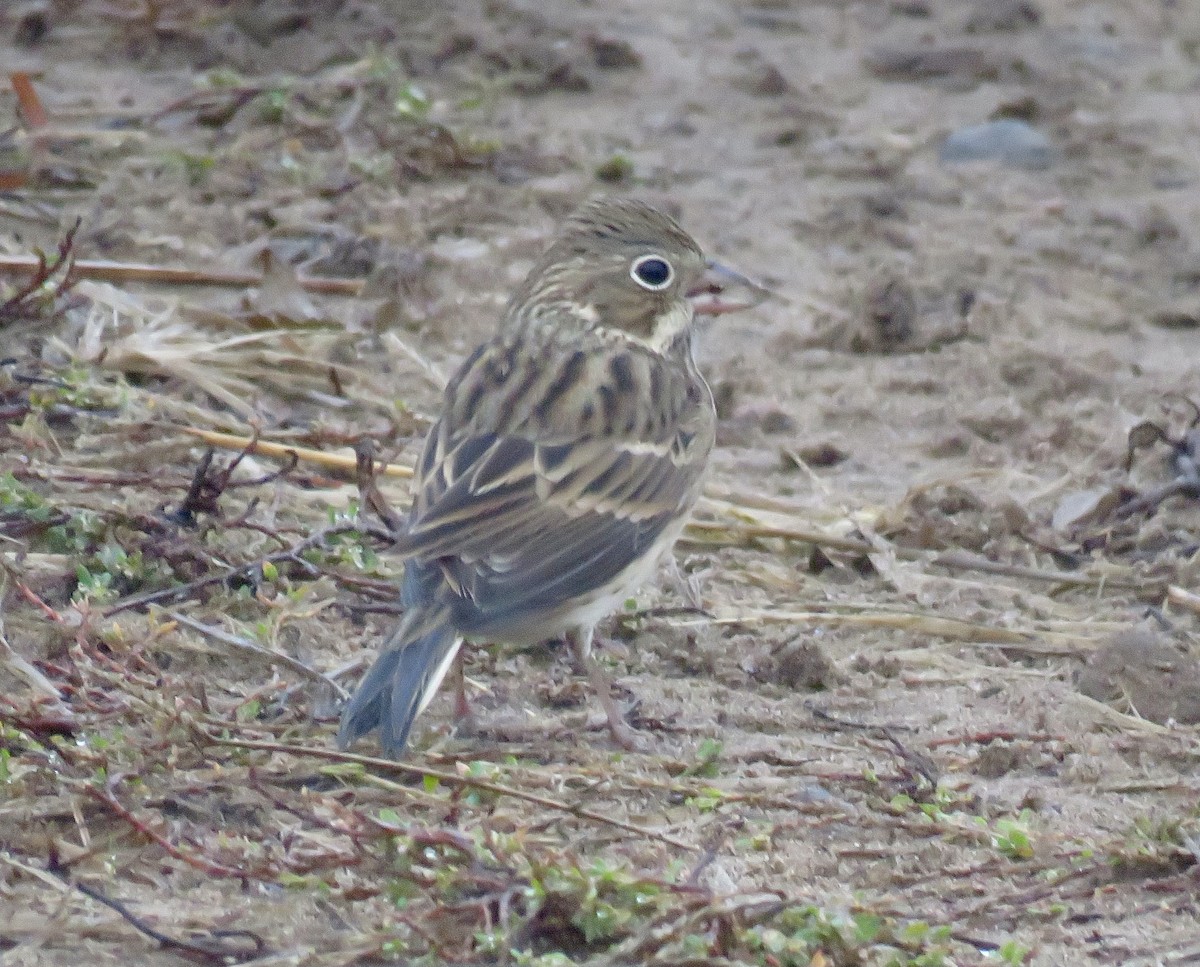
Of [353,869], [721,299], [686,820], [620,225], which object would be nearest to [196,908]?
[353,869]

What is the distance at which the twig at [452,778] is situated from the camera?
16.1ft

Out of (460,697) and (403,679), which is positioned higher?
(403,679)

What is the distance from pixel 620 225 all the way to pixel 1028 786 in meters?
2.20

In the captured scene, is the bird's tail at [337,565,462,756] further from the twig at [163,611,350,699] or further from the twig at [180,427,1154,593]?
the twig at [180,427,1154,593]

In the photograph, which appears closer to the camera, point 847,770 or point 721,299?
point 847,770

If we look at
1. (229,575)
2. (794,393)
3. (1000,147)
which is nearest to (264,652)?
(229,575)

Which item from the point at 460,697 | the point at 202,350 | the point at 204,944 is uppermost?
the point at 204,944

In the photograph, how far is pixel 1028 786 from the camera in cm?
550

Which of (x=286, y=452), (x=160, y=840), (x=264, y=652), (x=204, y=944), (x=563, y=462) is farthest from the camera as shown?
(x=286, y=452)

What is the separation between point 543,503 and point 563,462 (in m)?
0.21

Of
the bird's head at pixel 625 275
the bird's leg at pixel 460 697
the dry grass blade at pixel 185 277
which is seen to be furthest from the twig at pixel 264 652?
the dry grass blade at pixel 185 277

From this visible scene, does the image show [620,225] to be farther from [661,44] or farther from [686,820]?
[661,44]

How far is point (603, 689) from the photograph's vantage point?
5.71 m

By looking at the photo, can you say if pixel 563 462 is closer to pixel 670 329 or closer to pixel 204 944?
pixel 670 329
